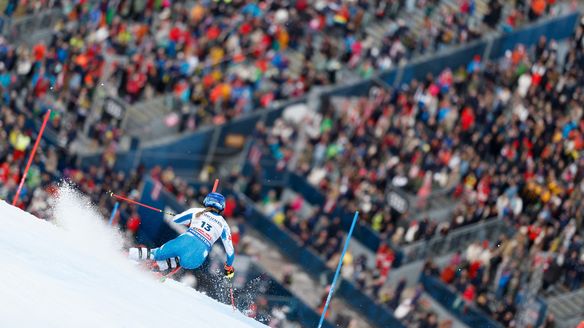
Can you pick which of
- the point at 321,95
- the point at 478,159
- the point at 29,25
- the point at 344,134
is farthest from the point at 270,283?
the point at 29,25

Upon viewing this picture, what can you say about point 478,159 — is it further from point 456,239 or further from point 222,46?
point 222,46

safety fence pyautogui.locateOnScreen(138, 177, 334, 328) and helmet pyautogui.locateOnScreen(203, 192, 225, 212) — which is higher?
safety fence pyautogui.locateOnScreen(138, 177, 334, 328)

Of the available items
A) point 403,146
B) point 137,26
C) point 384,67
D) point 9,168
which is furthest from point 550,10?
point 9,168

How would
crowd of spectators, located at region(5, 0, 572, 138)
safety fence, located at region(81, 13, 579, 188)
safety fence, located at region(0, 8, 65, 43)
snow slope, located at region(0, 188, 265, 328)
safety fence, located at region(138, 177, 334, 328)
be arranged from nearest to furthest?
snow slope, located at region(0, 188, 265, 328) < safety fence, located at region(138, 177, 334, 328) < safety fence, located at region(81, 13, 579, 188) < crowd of spectators, located at region(5, 0, 572, 138) < safety fence, located at region(0, 8, 65, 43)

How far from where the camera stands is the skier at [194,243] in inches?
613

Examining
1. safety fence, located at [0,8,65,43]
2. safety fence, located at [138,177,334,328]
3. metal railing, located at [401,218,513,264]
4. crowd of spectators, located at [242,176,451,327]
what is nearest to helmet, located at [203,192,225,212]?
safety fence, located at [138,177,334,328]

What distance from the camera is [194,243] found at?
15.7 meters

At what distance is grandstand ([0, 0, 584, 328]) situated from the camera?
2661 cm

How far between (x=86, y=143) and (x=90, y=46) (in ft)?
13.8

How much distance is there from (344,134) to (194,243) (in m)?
15.4

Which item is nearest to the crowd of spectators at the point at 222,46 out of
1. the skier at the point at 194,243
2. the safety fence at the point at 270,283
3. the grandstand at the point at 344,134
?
the grandstand at the point at 344,134

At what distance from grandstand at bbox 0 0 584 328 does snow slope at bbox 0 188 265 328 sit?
585 cm

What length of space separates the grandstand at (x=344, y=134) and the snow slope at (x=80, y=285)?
585 centimetres

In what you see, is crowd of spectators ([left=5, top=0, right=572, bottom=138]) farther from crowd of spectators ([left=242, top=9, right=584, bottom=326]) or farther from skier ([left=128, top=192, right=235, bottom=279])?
skier ([left=128, top=192, right=235, bottom=279])
